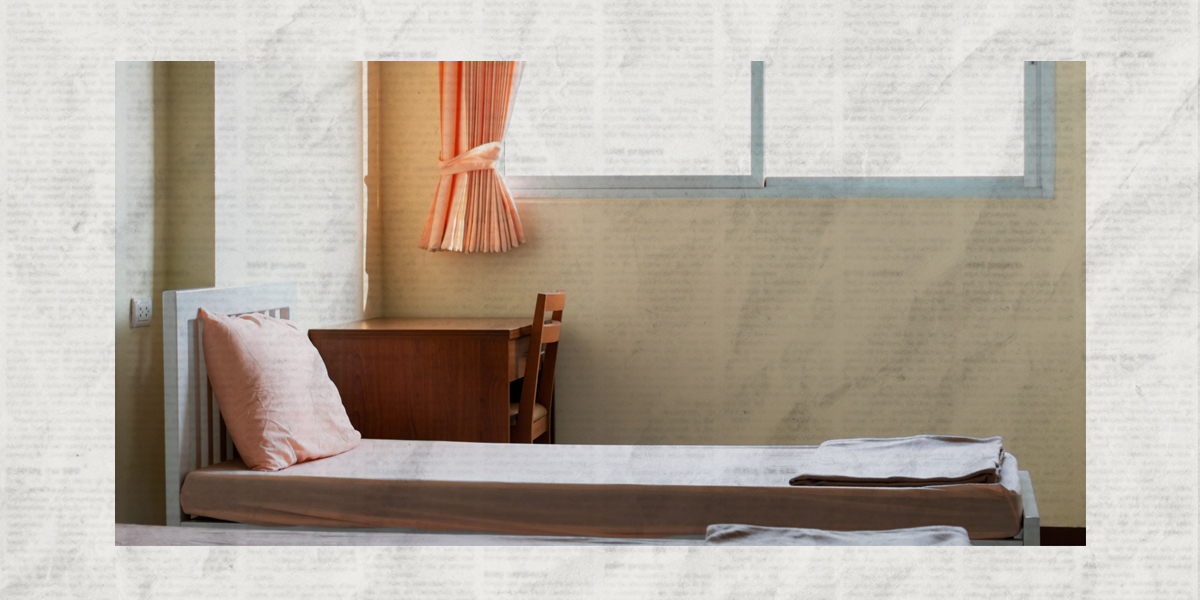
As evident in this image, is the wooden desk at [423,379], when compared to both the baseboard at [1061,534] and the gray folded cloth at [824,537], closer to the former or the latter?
A: the gray folded cloth at [824,537]

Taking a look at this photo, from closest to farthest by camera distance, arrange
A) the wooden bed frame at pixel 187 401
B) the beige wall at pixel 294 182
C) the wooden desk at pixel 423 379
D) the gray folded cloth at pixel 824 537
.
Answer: the gray folded cloth at pixel 824 537, the wooden bed frame at pixel 187 401, the beige wall at pixel 294 182, the wooden desk at pixel 423 379

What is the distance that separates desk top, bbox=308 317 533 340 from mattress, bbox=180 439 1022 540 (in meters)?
0.65

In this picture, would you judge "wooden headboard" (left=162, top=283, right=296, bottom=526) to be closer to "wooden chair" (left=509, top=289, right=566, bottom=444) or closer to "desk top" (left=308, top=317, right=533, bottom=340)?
"desk top" (left=308, top=317, right=533, bottom=340)

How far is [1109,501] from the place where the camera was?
1.43 meters

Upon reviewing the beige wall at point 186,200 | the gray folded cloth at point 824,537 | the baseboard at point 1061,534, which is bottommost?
the baseboard at point 1061,534

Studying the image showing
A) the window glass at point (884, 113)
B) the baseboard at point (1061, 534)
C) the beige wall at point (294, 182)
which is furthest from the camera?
the window glass at point (884, 113)

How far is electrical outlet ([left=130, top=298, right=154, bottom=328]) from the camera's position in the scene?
221cm

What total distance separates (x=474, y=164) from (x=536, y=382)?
92cm

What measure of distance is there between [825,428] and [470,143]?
1.63 meters

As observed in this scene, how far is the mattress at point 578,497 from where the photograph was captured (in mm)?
1930

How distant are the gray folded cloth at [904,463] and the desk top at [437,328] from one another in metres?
1.03

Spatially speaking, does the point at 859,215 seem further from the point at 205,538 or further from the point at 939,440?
the point at 205,538

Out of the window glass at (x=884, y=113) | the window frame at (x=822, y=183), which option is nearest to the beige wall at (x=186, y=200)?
the window frame at (x=822, y=183)

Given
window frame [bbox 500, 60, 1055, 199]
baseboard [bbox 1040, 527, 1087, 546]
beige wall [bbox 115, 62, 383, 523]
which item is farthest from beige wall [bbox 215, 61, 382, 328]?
baseboard [bbox 1040, 527, 1087, 546]
